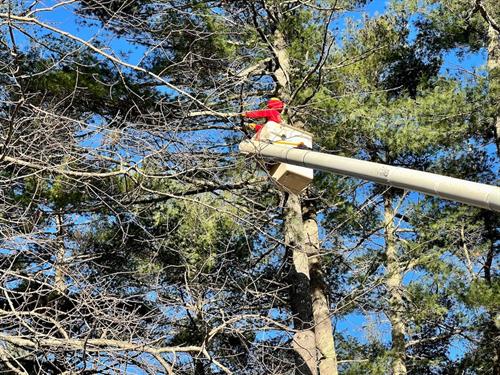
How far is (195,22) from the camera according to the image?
7.82 m

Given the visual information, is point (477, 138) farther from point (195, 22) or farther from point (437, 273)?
point (195, 22)

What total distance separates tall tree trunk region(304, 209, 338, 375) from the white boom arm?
4.76 metres

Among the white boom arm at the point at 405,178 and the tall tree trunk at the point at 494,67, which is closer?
the white boom arm at the point at 405,178

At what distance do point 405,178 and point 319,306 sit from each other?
22.0 feet

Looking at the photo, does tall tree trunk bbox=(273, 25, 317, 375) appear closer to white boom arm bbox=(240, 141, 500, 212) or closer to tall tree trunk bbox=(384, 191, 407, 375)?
tall tree trunk bbox=(384, 191, 407, 375)

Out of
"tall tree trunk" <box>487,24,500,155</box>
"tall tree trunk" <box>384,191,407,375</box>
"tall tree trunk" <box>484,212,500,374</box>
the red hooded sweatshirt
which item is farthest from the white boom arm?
"tall tree trunk" <box>487,24,500,155</box>

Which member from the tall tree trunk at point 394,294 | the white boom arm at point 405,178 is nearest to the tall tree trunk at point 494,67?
the tall tree trunk at point 394,294

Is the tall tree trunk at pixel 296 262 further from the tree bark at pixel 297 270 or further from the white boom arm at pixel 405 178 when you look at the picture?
the white boom arm at pixel 405 178

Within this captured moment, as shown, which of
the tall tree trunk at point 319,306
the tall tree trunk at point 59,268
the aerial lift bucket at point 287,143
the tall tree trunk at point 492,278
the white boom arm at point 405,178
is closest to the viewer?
the white boom arm at point 405,178

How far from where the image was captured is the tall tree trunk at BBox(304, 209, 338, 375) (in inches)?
330

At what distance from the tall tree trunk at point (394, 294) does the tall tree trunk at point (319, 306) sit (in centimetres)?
88

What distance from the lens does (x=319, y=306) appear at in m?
9.29

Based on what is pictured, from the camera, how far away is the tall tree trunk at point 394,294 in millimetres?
8828

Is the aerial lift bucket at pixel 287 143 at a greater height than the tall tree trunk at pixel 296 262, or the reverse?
the tall tree trunk at pixel 296 262
